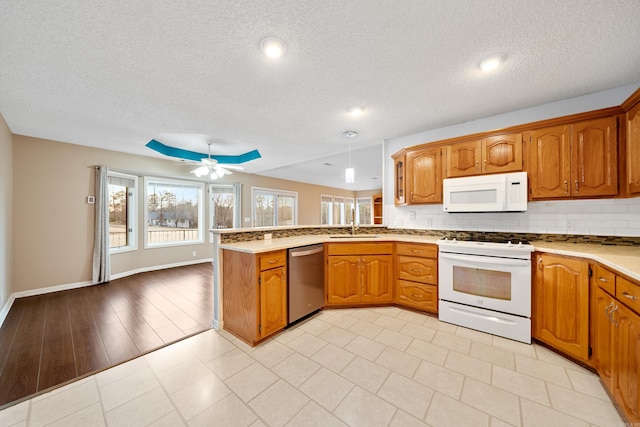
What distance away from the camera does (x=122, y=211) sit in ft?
15.4

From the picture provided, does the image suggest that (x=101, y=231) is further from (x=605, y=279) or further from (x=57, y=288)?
(x=605, y=279)

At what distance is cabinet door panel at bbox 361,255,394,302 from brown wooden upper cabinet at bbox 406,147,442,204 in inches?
36.2

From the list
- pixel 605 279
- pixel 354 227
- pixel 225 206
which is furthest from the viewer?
pixel 225 206

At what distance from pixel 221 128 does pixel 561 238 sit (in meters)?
4.34

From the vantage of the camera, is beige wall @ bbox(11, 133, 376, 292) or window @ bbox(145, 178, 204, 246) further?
window @ bbox(145, 178, 204, 246)

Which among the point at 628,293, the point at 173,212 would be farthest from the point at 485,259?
the point at 173,212

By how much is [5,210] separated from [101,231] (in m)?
1.15

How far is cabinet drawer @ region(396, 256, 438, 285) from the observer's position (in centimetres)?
268

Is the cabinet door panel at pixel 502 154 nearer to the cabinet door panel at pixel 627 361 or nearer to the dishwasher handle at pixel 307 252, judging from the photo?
the cabinet door panel at pixel 627 361

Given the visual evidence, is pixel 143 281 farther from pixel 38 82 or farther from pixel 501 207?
pixel 501 207

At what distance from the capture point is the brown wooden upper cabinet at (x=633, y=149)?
1.80 m

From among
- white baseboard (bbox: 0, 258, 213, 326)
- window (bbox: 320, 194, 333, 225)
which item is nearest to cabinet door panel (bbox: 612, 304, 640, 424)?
white baseboard (bbox: 0, 258, 213, 326)

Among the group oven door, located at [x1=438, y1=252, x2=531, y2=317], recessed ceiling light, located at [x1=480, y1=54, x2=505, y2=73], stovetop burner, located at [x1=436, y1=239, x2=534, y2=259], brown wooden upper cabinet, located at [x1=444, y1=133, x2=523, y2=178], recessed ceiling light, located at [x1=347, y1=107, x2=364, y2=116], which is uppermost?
recessed ceiling light, located at [x1=347, y1=107, x2=364, y2=116]

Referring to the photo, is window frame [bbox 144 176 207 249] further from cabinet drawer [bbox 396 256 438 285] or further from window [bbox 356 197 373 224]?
window [bbox 356 197 373 224]
